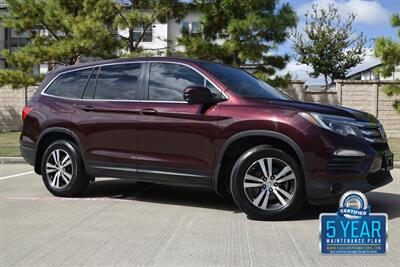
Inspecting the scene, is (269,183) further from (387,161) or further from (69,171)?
(69,171)

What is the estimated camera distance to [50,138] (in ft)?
24.9

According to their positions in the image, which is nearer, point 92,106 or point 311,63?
point 92,106

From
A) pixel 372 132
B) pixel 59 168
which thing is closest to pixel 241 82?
pixel 372 132

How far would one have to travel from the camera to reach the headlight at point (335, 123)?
561 centimetres

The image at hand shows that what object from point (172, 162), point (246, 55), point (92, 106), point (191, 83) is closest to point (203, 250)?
point (172, 162)

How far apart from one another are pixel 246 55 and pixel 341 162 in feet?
45.2

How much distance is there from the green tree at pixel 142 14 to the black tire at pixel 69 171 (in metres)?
12.7

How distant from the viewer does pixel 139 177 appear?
670cm

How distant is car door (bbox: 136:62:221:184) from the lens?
613 cm

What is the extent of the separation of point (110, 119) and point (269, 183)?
7.54ft

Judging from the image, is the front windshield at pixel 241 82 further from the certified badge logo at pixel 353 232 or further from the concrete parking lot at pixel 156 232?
the certified badge logo at pixel 353 232

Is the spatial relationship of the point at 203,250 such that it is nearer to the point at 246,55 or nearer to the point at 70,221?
the point at 70,221

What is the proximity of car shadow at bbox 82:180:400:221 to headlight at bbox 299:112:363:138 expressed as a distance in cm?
113

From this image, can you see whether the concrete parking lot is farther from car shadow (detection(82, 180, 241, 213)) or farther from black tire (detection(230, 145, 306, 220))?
black tire (detection(230, 145, 306, 220))
